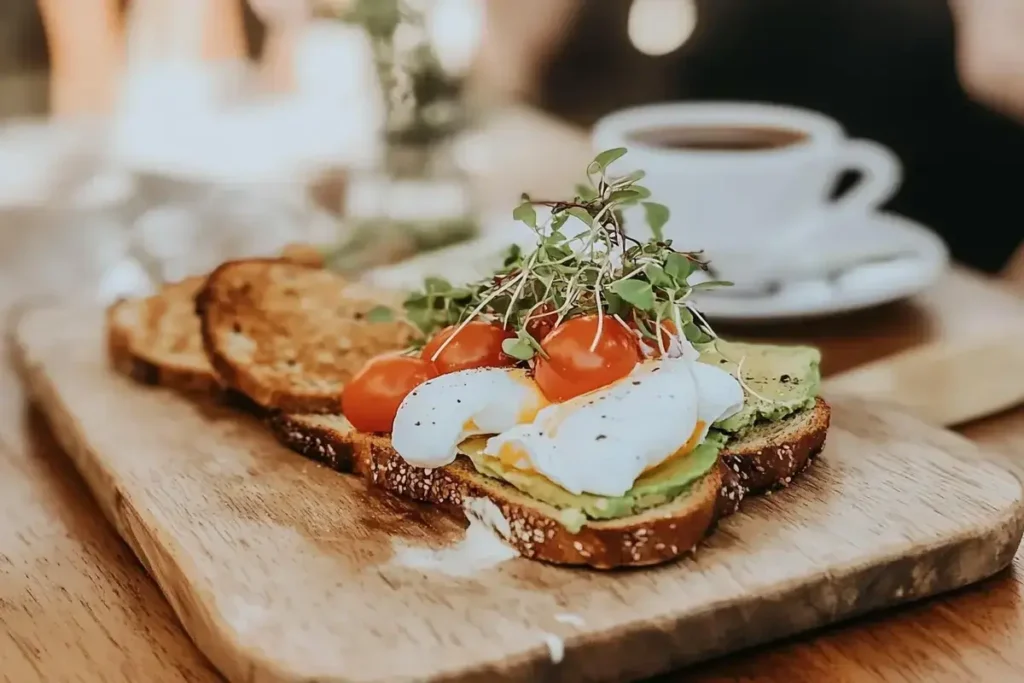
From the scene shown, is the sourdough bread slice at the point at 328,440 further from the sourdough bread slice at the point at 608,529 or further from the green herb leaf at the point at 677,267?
the green herb leaf at the point at 677,267

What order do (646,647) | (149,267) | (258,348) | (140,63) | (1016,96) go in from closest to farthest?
1. (646,647)
2. (258,348)
3. (149,267)
4. (1016,96)
5. (140,63)

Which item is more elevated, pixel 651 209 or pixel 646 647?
pixel 651 209

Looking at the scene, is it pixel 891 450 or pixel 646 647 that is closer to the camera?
pixel 646 647

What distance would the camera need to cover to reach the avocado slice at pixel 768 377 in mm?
1472

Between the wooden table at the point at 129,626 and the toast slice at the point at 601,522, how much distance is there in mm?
147

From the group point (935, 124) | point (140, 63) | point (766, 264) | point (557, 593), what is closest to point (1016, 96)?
point (935, 124)

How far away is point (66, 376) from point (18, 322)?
0.31 m

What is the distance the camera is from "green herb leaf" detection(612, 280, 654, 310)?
4.39ft

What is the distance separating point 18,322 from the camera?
2.09 metres

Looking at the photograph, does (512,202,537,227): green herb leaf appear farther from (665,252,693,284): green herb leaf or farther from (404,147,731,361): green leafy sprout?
(665,252,693,284): green herb leaf

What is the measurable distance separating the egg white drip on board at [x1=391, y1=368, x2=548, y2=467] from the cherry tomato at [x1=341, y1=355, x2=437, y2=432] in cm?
10

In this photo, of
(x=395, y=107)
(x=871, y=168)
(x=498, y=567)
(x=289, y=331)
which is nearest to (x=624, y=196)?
(x=498, y=567)

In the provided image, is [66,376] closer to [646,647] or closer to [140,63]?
[646,647]

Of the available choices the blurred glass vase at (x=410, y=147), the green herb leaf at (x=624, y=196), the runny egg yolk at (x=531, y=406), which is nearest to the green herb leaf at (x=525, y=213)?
the green herb leaf at (x=624, y=196)
